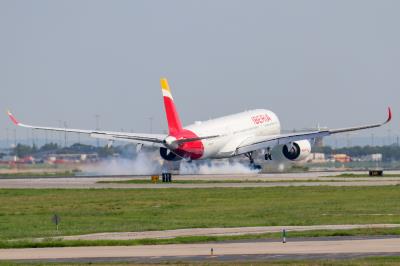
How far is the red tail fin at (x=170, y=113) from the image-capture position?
4345 inches

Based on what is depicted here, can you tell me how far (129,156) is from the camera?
12900 cm

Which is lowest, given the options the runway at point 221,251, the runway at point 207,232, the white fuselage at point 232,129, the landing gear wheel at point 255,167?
the runway at point 221,251

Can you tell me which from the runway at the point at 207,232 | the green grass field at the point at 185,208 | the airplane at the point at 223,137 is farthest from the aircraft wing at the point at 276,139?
the runway at the point at 207,232

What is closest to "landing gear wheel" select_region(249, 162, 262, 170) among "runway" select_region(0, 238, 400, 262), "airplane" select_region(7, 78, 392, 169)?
"airplane" select_region(7, 78, 392, 169)

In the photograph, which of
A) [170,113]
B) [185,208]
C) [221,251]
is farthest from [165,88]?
[221,251]

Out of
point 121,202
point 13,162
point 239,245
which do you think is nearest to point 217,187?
point 121,202

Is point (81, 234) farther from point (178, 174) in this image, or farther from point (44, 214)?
point (178, 174)

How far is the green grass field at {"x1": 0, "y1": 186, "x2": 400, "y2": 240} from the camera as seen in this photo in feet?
186

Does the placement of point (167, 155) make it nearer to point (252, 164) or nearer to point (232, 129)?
point (232, 129)

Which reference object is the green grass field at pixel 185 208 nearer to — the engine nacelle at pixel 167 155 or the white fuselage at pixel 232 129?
the engine nacelle at pixel 167 155

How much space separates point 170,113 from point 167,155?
6.95 metres

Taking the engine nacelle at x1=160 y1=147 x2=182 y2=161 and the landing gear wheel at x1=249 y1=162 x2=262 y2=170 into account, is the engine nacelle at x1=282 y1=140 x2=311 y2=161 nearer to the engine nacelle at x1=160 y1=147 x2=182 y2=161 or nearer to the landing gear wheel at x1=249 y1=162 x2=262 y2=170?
the landing gear wheel at x1=249 y1=162 x2=262 y2=170

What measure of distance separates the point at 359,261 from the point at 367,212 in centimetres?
2497

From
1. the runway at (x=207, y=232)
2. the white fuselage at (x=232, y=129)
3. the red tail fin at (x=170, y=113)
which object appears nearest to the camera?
the runway at (x=207, y=232)
